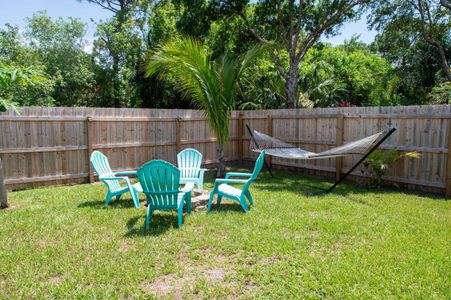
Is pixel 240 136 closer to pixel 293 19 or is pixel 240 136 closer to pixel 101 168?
pixel 293 19

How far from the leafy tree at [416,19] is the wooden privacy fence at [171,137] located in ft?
23.5

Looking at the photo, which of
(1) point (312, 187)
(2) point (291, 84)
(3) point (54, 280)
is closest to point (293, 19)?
(2) point (291, 84)

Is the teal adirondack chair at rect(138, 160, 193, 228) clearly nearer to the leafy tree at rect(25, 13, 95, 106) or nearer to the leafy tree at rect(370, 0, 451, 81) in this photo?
the leafy tree at rect(25, 13, 95, 106)

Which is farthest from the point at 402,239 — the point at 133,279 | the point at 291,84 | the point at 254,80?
the point at 254,80

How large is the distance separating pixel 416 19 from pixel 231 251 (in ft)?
45.8

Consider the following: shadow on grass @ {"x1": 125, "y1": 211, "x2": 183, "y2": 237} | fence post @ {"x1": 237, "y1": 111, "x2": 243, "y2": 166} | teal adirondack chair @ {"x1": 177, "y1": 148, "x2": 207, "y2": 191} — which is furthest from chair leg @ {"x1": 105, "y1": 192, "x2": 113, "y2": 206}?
fence post @ {"x1": 237, "y1": 111, "x2": 243, "y2": 166}

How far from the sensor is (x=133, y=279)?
299 cm

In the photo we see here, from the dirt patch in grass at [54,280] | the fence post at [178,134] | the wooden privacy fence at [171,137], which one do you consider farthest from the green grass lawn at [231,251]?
the fence post at [178,134]

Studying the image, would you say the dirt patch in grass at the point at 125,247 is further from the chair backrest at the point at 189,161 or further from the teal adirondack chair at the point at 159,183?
the chair backrest at the point at 189,161

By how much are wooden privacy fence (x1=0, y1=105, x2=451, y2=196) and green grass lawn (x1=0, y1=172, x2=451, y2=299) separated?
3.83 ft

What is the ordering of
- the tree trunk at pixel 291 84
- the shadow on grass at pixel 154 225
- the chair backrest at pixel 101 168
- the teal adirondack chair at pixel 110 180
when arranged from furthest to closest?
the tree trunk at pixel 291 84 < the chair backrest at pixel 101 168 < the teal adirondack chair at pixel 110 180 < the shadow on grass at pixel 154 225

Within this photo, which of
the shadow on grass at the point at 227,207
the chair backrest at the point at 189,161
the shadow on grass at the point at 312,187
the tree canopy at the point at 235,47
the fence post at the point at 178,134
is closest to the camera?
the shadow on grass at the point at 227,207

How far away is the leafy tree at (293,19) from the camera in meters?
10.5

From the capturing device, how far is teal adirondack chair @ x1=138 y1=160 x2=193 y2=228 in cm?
438
